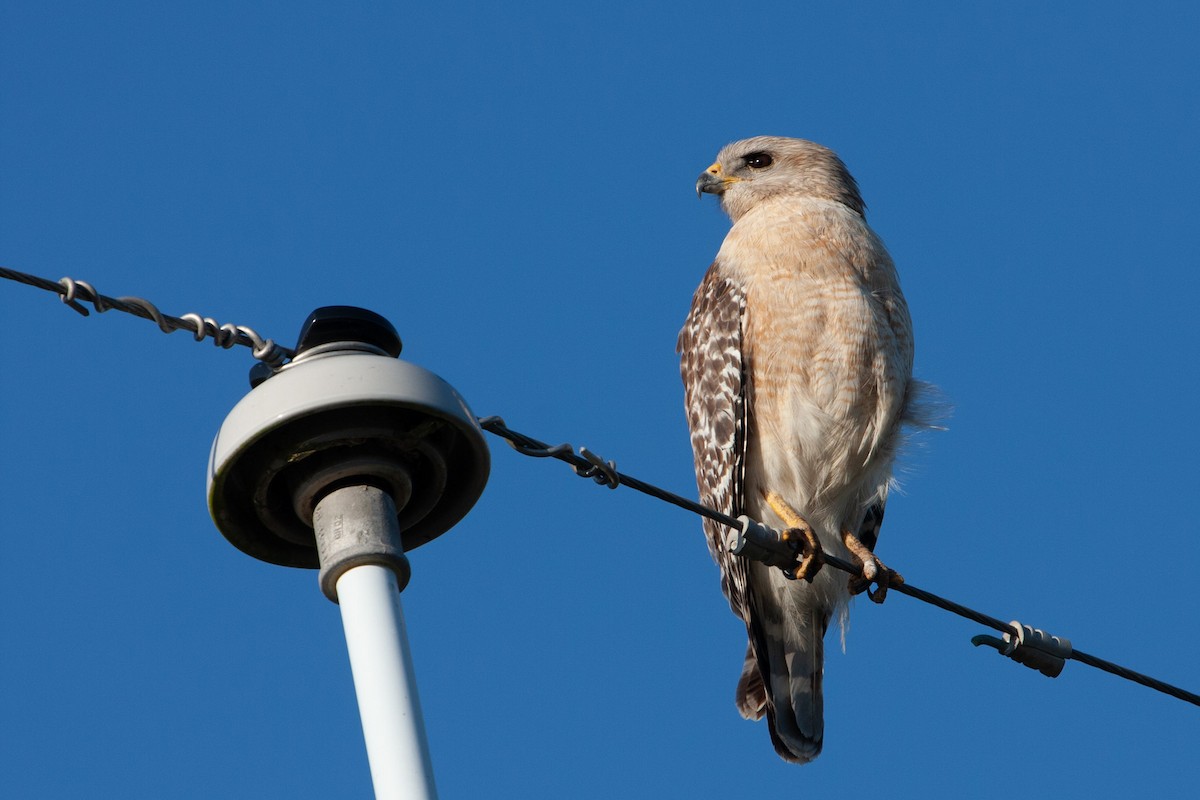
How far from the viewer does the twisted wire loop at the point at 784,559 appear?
13.5ft

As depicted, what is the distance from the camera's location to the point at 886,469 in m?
7.23

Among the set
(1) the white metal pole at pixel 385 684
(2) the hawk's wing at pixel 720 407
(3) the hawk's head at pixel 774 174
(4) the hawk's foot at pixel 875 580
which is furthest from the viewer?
(3) the hawk's head at pixel 774 174

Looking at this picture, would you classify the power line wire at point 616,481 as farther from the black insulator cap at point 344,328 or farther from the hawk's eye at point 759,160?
the hawk's eye at point 759,160

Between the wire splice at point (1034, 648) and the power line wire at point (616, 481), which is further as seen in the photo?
the wire splice at point (1034, 648)

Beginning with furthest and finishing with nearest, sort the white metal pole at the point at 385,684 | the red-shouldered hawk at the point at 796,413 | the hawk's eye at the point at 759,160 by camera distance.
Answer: the hawk's eye at the point at 759,160 < the red-shouldered hawk at the point at 796,413 < the white metal pole at the point at 385,684

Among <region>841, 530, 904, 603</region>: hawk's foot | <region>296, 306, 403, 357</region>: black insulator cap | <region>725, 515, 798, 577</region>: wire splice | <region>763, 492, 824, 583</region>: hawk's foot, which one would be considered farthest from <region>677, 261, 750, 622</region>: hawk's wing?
Result: <region>296, 306, 403, 357</region>: black insulator cap

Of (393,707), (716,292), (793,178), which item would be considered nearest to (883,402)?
(716,292)

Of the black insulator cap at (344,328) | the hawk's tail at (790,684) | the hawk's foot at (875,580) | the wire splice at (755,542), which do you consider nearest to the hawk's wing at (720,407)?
the hawk's tail at (790,684)

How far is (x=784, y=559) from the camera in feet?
18.0

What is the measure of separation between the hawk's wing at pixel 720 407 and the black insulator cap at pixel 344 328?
3732mm

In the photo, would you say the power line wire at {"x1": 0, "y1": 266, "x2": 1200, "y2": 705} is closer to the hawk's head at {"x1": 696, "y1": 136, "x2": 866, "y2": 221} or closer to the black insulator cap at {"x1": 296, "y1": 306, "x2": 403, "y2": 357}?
the black insulator cap at {"x1": 296, "y1": 306, "x2": 403, "y2": 357}

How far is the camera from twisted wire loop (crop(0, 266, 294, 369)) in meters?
3.48

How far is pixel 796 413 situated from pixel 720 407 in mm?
366

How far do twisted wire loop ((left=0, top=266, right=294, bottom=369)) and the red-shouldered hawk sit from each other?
139 inches
